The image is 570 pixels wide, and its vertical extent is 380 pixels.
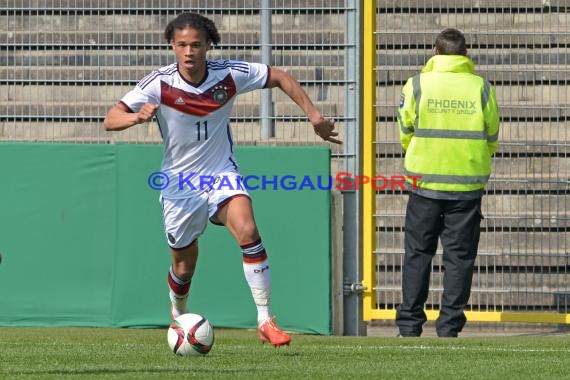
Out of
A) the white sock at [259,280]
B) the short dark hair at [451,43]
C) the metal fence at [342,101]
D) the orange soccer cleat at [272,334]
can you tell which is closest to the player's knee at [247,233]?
the white sock at [259,280]

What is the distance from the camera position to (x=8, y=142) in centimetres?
1062

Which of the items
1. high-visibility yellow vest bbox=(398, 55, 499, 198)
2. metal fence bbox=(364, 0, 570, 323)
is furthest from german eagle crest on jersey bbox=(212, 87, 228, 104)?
metal fence bbox=(364, 0, 570, 323)

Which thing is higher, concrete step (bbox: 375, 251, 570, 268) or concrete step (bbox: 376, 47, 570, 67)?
concrete step (bbox: 376, 47, 570, 67)

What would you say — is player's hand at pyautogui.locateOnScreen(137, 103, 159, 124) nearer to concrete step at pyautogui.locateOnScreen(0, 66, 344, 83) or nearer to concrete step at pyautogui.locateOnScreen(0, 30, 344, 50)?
concrete step at pyautogui.locateOnScreen(0, 30, 344, 50)

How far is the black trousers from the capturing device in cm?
995

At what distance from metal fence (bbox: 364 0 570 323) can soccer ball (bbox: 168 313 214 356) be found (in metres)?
3.23

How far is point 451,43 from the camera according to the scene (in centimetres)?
995

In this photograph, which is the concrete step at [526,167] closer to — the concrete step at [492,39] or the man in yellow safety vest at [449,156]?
the concrete step at [492,39]

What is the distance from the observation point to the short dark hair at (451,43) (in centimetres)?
995

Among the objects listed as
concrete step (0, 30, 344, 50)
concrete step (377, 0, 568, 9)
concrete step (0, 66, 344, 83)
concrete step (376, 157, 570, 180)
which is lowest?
concrete step (376, 157, 570, 180)

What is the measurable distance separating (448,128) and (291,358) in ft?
8.96

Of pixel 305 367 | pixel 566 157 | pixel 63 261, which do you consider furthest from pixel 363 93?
pixel 305 367

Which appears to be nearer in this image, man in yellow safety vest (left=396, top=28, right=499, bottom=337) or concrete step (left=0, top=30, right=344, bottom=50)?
man in yellow safety vest (left=396, top=28, right=499, bottom=337)

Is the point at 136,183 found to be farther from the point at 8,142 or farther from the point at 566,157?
the point at 566,157
